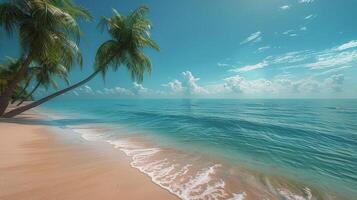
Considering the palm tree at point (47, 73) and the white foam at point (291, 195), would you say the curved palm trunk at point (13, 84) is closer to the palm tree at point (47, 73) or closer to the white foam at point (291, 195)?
the palm tree at point (47, 73)

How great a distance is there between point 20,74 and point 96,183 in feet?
40.0

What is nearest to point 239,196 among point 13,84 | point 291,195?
point 291,195

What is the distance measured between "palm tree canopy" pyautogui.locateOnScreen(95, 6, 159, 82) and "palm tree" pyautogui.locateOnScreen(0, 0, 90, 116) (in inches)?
162

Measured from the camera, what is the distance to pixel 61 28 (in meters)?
11.7

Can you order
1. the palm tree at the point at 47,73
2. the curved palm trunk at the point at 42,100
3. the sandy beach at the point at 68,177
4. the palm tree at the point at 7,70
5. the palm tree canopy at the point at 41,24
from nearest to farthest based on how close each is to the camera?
the sandy beach at the point at 68,177 → the palm tree canopy at the point at 41,24 → the curved palm trunk at the point at 42,100 → the palm tree at the point at 47,73 → the palm tree at the point at 7,70

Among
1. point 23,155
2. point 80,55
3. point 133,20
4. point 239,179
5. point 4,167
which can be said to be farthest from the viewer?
point 133,20

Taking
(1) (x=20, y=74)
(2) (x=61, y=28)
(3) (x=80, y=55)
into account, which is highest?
(2) (x=61, y=28)

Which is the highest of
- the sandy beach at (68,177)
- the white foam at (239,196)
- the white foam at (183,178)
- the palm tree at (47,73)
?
the palm tree at (47,73)

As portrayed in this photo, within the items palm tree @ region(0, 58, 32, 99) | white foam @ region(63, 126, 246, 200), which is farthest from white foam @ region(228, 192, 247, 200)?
palm tree @ region(0, 58, 32, 99)

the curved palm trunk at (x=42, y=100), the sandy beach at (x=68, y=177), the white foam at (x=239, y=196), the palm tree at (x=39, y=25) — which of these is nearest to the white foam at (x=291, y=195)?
the white foam at (x=239, y=196)

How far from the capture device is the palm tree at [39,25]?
10328 mm

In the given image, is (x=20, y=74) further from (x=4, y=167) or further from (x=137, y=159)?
(x=137, y=159)

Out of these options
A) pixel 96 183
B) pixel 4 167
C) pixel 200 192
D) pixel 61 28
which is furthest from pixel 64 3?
pixel 200 192

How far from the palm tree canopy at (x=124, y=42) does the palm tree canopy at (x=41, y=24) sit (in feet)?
14.0
